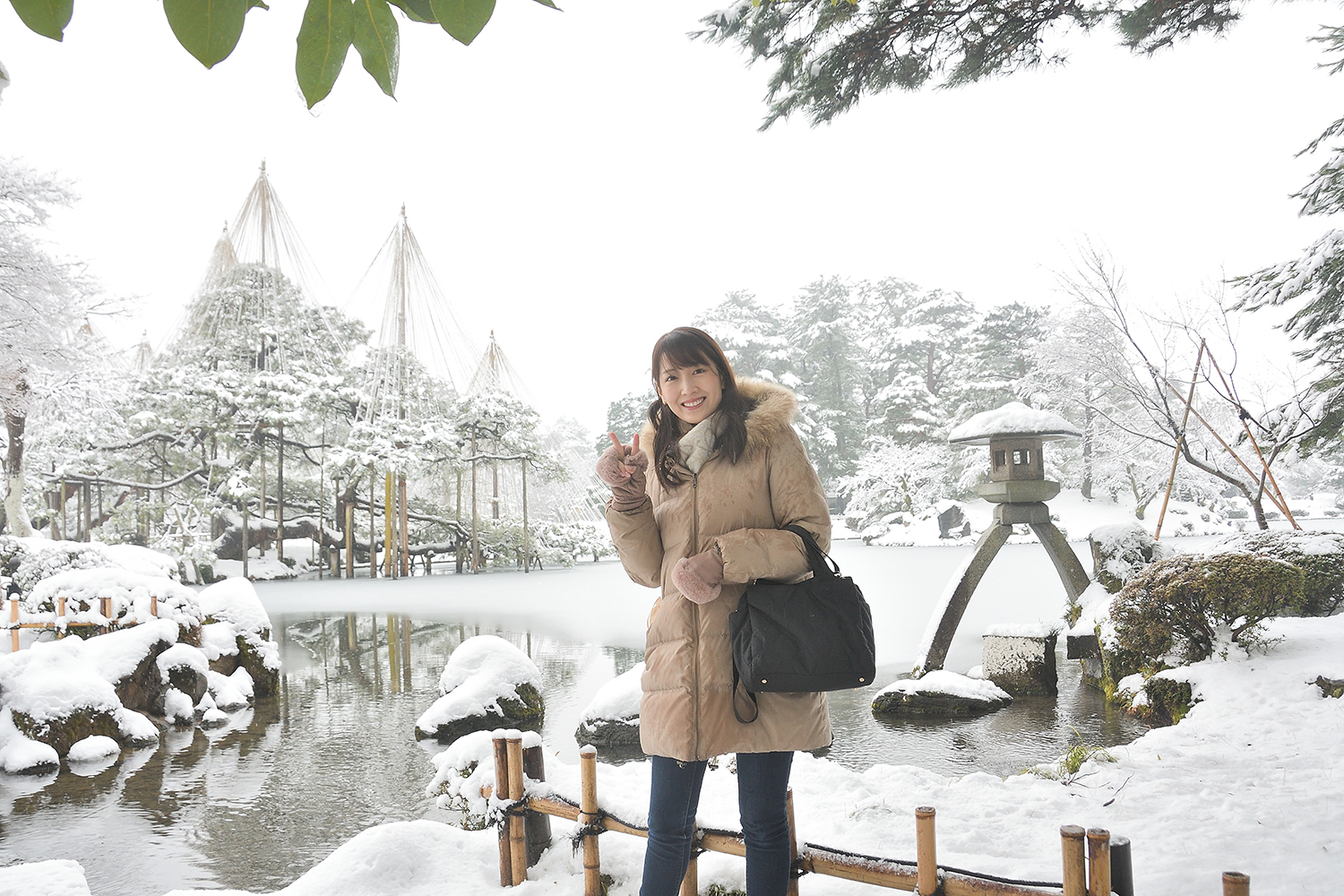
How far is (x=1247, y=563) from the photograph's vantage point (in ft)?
12.0

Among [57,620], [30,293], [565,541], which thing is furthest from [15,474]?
[565,541]

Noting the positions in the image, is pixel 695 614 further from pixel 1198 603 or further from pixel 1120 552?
pixel 1120 552

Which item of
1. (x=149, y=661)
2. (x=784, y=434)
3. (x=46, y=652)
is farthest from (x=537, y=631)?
(x=784, y=434)

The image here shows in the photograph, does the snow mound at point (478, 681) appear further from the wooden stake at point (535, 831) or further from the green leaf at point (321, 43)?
the green leaf at point (321, 43)

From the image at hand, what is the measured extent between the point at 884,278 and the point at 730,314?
4067 mm

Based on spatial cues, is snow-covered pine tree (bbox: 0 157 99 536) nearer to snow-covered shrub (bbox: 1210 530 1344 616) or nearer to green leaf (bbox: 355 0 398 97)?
green leaf (bbox: 355 0 398 97)

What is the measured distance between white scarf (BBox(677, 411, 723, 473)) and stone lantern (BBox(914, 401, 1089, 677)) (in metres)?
4.31

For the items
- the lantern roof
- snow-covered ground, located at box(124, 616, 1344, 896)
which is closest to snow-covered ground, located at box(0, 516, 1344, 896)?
snow-covered ground, located at box(124, 616, 1344, 896)

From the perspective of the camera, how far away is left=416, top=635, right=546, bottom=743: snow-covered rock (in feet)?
14.7

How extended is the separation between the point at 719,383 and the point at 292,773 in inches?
145

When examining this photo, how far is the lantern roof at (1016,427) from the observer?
5.37 meters

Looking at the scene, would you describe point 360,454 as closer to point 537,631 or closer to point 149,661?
point 537,631

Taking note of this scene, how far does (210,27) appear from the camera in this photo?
0.53 m

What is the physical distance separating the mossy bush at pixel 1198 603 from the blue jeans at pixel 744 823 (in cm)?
347
